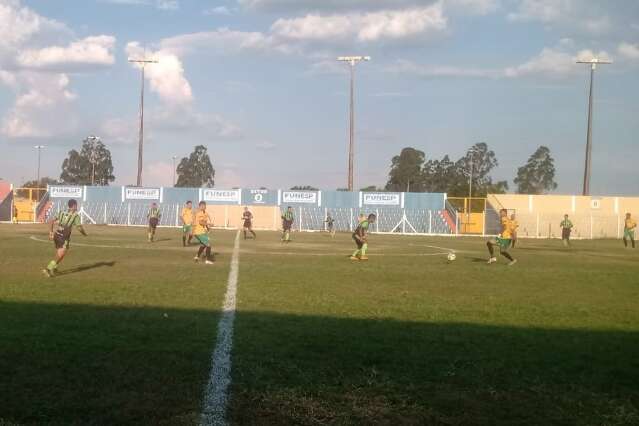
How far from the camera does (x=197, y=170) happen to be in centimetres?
13200

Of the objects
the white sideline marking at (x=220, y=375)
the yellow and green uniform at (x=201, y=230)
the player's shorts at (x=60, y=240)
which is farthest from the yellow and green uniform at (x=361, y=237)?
the white sideline marking at (x=220, y=375)

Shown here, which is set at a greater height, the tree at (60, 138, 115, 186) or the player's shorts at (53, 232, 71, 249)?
the tree at (60, 138, 115, 186)

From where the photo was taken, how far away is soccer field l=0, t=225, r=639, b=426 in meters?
5.75

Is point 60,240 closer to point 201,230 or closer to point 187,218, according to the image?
point 201,230

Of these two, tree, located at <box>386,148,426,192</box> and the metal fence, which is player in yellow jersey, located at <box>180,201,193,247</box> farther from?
tree, located at <box>386,148,426,192</box>

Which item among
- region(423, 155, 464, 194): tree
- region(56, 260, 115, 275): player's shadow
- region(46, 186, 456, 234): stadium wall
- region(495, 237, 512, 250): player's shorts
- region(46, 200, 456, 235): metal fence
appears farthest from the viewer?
region(423, 155, 464, 194): tree

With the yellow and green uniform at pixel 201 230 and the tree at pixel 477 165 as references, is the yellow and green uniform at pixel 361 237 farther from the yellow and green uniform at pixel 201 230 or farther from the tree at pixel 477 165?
the tree at pixel 477 165

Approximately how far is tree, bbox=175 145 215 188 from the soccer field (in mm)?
116896

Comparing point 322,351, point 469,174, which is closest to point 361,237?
point 322,351

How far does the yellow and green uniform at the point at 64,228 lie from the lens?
15961 millimetres

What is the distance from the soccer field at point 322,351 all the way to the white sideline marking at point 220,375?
7cm

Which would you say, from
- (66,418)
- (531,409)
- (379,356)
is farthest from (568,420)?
(66,418)

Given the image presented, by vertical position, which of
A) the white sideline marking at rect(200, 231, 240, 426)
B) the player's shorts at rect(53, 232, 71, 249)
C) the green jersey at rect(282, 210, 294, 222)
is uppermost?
the green jersey at rect(282, 210, 294, 222)

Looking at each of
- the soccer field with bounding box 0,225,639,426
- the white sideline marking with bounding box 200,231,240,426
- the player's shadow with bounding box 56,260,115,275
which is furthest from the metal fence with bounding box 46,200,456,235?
the white sideline marking with bounding box 200,231,240,426
